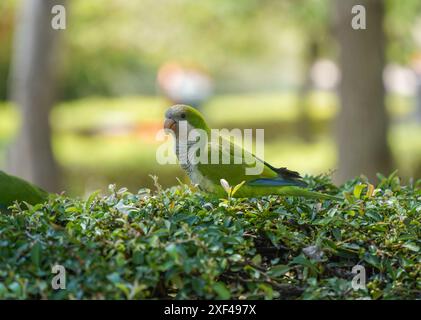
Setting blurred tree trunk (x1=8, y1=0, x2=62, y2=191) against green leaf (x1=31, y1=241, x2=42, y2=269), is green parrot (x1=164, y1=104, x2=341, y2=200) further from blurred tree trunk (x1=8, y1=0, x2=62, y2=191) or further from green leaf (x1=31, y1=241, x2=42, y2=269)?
blurred tree trunk (x1=8, y1=0, x2=62, y2=191)

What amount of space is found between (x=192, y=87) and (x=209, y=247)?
21.0 m

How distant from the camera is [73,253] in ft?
9.75

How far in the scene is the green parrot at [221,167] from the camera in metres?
4.00

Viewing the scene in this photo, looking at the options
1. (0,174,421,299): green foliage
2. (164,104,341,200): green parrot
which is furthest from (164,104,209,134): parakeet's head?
(0,174,421,299): green foliage

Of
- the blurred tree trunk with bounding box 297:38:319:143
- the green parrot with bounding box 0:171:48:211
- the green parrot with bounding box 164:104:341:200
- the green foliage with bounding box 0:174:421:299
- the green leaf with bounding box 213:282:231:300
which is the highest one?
the blurred tree trunk with bounding box 297:38:319:143

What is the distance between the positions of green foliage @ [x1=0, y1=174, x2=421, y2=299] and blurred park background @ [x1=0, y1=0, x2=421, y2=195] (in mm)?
6443

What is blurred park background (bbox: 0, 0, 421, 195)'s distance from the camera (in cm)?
1034

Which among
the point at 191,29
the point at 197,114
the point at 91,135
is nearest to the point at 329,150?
the point at 191,29

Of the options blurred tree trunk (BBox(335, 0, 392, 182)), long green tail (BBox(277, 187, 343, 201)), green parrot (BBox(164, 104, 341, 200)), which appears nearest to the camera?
long green tail (BBox(277, 187, 343, 201))

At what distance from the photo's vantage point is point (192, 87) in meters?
23.8

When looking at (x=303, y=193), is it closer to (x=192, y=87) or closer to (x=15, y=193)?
(x=15, y=193)

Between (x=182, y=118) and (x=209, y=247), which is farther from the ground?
(x=182, y=118)

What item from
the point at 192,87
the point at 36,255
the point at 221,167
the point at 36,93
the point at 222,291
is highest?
the point at 192,87

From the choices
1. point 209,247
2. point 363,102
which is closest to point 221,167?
point 209,247
